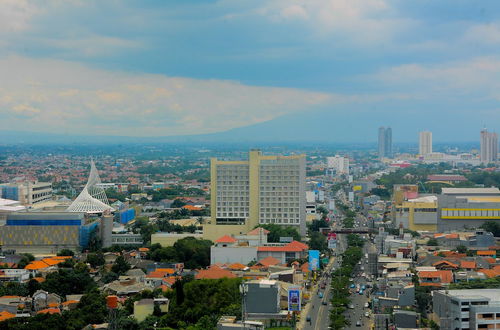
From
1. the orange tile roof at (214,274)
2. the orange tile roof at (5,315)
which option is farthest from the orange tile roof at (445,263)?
the orange tile roof at (5,315)

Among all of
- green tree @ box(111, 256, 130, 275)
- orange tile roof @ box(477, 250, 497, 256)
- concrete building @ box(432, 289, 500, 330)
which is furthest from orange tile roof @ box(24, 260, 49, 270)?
orange tile roof @ box(477, 250, 497, 256)

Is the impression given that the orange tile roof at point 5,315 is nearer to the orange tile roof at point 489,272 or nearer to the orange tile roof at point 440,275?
the orange tile roof at point 440,275

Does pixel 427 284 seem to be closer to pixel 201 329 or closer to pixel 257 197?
pixel 201 329

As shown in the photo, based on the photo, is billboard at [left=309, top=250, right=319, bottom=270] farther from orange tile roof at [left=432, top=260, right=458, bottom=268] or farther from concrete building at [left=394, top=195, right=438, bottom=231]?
concrete building at [left=394, top=195, right=438, bottom=231]

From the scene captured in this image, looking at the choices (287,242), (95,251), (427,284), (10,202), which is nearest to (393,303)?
(427,284)

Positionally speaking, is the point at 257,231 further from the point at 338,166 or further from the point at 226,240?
the point at 338,166
